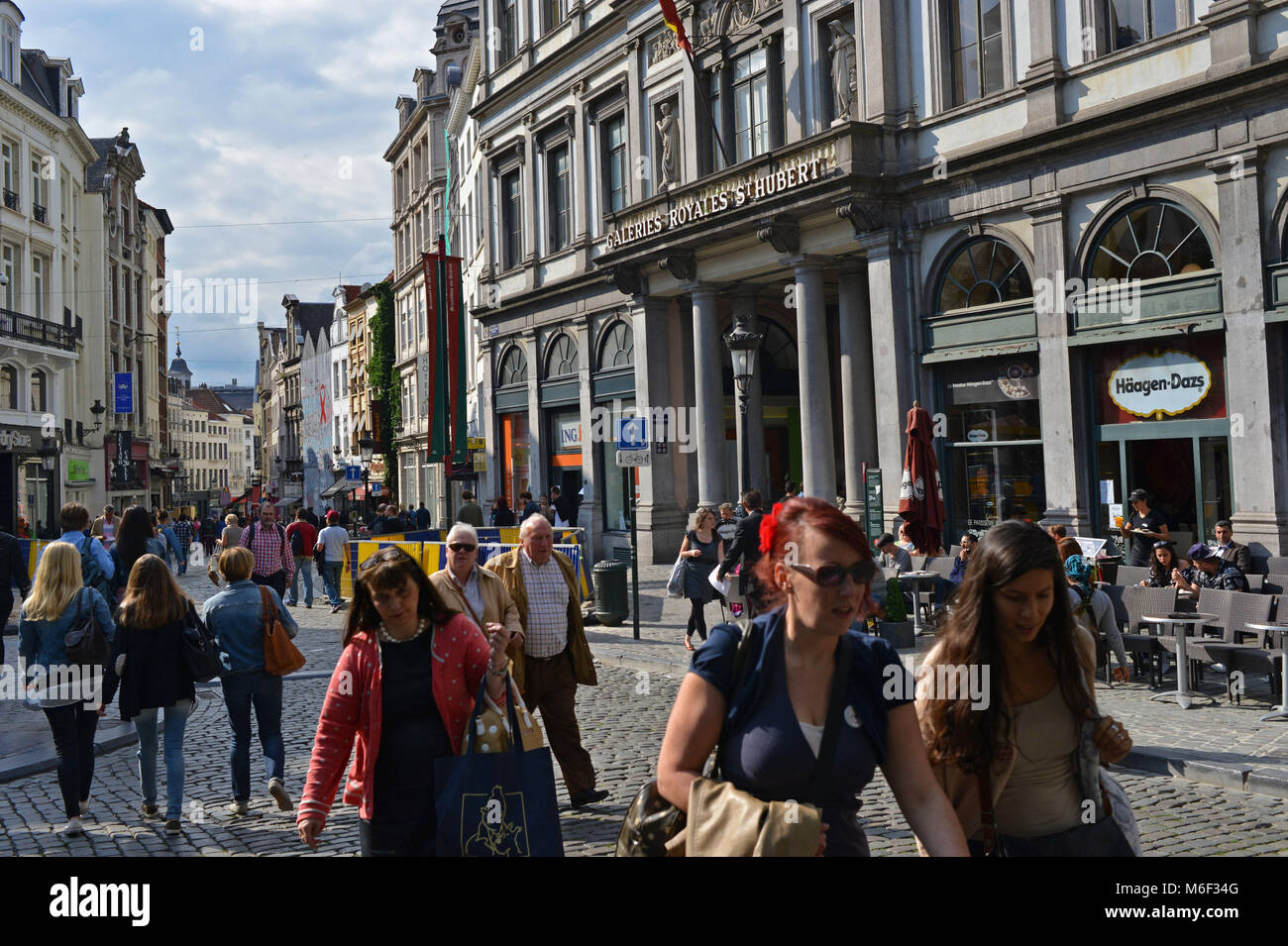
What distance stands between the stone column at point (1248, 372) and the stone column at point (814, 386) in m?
7.93

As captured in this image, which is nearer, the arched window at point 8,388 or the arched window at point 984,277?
the arched window at point 984,277

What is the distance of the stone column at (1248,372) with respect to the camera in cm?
1466

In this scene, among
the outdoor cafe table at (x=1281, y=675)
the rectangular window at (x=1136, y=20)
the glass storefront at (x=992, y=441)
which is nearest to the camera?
the outdoor cafe table at (x=1281, y=675)

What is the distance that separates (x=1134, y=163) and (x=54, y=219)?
38.0 m

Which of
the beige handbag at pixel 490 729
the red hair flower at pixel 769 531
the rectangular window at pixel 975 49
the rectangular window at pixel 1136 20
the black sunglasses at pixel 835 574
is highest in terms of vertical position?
the rectangular window at pixel 975 49

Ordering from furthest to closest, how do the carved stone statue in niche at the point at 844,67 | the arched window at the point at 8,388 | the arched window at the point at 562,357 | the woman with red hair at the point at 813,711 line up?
the arched window at the point at 8,388 < the arched window at the point at 562,357 < the carved stone statue in niche at the point at 844,67 < the woman with red hair at the point at 813,711

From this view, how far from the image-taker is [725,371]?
2691cm

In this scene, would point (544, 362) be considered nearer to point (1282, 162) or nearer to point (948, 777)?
point (1282, 162)

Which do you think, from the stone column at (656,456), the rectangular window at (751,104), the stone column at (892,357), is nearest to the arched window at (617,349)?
the stone column at (656,456)

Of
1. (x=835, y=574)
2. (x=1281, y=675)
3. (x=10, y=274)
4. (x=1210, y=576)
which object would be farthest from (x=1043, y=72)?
(x=10, y=274)

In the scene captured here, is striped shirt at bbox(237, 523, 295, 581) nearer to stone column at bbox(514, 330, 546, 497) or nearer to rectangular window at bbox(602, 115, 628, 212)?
rectangular window at bbox(602, 115, 628, 212)

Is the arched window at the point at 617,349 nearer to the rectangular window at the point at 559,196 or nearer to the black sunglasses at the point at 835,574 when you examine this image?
the rectangular window at the point at 559,196

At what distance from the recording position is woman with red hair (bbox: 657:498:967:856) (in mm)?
2758

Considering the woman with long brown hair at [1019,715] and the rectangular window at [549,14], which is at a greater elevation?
the rectangular window at [549,14]
